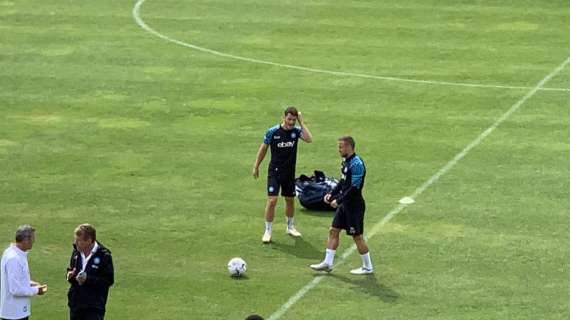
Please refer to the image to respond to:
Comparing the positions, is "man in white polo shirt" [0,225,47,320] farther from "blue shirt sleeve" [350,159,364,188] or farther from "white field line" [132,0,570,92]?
"white field line" [132,0,570,92]

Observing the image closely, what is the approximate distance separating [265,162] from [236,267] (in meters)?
6.16

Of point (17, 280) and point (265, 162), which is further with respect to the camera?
point (265, 162)

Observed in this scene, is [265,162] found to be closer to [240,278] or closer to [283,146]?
[283,146]

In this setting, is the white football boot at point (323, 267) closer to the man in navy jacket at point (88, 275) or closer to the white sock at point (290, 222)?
the white sock at point (290, 222)

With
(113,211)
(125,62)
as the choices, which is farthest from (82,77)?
(113,211)

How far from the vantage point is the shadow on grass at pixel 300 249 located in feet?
66.4

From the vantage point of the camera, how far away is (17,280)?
15.2 metres

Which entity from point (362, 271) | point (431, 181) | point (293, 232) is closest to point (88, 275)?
point (362, 271)

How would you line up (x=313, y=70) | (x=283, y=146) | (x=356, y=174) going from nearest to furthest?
(x=356, y=174)
(x=283, y=146)
(x=313, y=70)

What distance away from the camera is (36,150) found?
85.2 ft

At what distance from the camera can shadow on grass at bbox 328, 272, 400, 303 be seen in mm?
18547

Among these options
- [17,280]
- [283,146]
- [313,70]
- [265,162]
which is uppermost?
[283,146]

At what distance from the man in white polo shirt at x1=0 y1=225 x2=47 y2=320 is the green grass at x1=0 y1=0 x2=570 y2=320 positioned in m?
2.44

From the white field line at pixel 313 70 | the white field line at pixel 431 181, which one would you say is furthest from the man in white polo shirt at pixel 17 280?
the white field line at pixel 313 70
